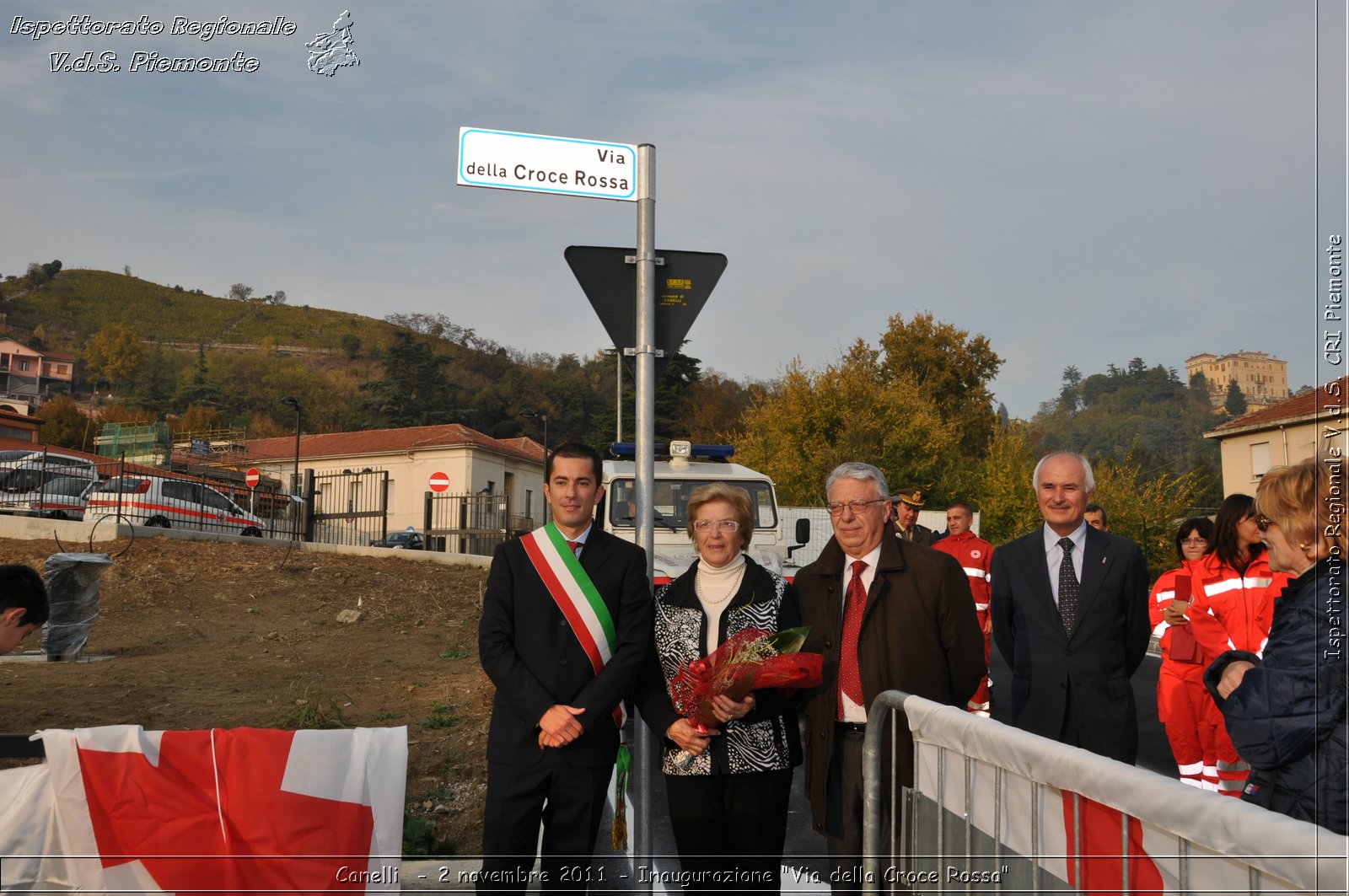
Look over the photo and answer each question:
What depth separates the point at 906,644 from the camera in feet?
11.9

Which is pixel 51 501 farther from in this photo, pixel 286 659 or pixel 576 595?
pixel 576 595

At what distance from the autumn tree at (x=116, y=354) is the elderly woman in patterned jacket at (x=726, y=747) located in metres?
134

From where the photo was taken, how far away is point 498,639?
383 centimetres

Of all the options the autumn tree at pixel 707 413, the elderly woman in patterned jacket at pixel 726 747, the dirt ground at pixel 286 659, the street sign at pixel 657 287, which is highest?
the autumn tree at pixel 707 413

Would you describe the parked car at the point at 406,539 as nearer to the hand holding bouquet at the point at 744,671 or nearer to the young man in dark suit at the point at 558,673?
the young man in dark suit at the point at 558,673

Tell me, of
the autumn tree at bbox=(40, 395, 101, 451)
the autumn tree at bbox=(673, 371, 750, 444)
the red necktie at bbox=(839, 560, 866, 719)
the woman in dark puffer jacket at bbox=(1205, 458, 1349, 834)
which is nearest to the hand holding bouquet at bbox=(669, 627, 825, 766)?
the red necktie at bbox=(839, 560, 866, 719)

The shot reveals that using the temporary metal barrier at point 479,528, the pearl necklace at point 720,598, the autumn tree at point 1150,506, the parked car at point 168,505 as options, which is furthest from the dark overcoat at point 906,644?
the autumn tree at point 1150,506

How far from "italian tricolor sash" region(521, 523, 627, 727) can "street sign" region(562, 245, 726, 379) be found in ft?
3.35

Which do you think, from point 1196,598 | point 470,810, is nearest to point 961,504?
point 1196,598

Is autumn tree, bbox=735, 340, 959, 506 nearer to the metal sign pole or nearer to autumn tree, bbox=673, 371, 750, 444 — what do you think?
autumn tree, bbox=673, 371, 750, 444

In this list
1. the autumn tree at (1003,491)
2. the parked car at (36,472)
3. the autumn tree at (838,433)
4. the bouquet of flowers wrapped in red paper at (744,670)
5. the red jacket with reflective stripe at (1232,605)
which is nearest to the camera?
the bouquet of flowers wrapped in red paper at (744,670)

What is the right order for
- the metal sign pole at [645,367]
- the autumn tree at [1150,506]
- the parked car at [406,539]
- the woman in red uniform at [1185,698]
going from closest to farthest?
1. the metal sign pole at [645,367]
2. the woman in red uniform at [1185,698]
3. the autumn tree at [1150,506]
4. the parked car at [406,539]

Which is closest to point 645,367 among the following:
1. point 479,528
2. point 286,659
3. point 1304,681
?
point 1304,681

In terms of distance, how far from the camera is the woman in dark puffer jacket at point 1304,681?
2.34 m
